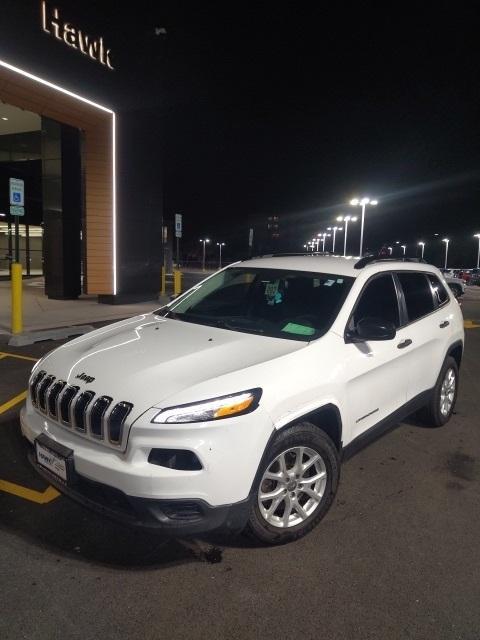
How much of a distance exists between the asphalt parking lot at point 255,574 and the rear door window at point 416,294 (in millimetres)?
1462

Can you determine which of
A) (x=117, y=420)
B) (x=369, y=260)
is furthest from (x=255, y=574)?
(x=369, y=260)

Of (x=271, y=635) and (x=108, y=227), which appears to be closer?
(x=271, y=635)

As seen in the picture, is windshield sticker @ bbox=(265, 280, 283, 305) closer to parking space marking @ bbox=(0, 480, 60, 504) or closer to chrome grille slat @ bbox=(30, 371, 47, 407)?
chrome grille slat @ bbox=(30, 371, 47, 407)

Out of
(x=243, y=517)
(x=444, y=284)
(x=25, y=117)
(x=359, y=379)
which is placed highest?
(x=25, y=117)

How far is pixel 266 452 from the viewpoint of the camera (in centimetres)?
261

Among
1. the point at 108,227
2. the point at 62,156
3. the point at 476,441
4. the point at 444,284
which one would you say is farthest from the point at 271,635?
the point at 62,156

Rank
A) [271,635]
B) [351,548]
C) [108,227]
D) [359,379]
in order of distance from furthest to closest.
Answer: [108,227] < [359,379] < [351,548] < [271,635]

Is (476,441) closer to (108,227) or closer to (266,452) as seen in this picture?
(266,452)

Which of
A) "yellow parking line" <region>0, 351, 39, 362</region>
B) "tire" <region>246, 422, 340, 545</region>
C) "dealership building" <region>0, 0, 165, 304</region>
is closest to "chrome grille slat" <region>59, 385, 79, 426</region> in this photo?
"tire" <region>246, 422, 340, 545</region>

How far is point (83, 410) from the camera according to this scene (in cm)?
264

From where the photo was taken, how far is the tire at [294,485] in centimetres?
273

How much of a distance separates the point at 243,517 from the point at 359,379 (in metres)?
1.28

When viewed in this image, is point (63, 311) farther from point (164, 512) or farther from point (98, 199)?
point (164, 512)

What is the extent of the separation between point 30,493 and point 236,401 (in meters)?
1.84
